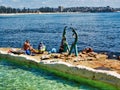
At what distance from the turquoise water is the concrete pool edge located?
→ 0.45 metres

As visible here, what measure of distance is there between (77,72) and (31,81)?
2768 mm

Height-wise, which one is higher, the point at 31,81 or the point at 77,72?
the point at 77,72

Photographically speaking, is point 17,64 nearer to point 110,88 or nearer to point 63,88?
point 63,88

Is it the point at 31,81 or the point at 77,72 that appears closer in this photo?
the point at 77,72

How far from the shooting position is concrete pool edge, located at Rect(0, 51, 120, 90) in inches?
695

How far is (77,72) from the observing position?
19828mm

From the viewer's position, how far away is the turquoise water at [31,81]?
18453 mm

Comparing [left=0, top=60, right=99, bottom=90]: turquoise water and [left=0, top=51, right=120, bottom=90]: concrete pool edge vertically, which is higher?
[left=0, top=51, right=120, bottom=90]: concrete pool edge

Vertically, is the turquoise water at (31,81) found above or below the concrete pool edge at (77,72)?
below

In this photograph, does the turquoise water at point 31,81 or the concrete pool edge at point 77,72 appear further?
the turquoise water at point 31,81

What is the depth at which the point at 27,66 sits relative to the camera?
24.6 meters

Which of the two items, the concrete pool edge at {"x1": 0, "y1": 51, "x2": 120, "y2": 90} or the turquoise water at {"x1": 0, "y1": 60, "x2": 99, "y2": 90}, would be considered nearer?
the concrete pool edge at {"x1": 0, "y1": 51, "x2": 120, "y2": 90}

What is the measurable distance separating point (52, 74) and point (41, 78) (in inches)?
44.1

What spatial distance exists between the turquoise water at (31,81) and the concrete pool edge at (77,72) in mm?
449
